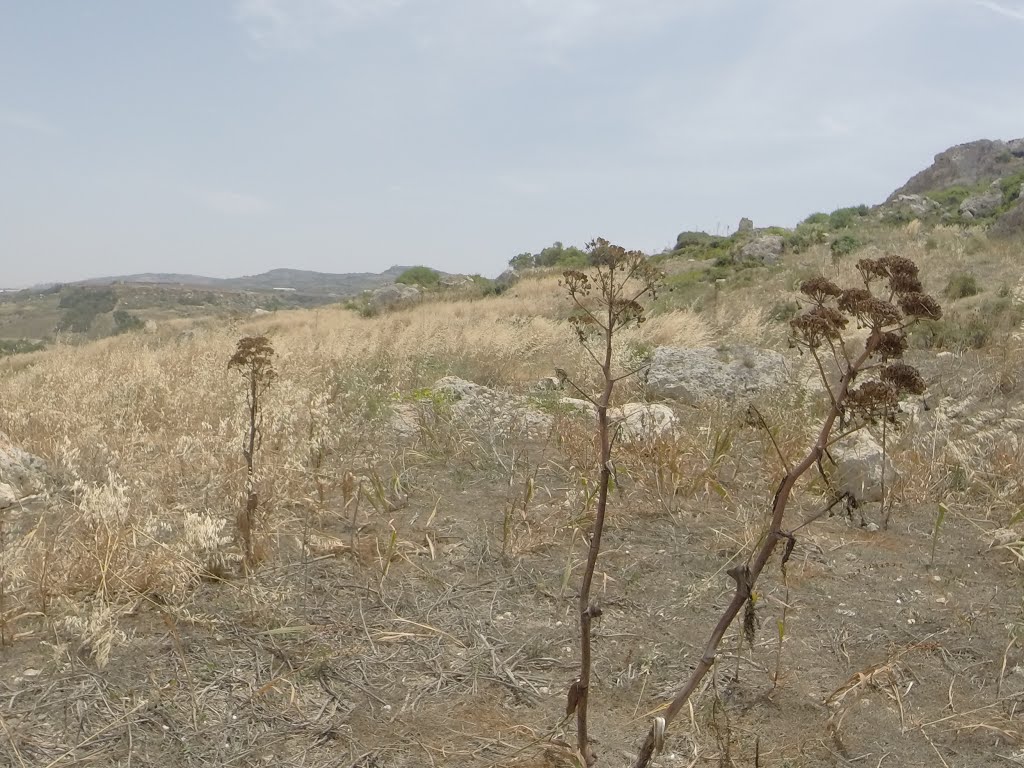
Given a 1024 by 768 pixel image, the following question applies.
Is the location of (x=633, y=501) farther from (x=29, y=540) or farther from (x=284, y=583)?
(x=29, y=540)

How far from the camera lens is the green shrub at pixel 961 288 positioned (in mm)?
9586

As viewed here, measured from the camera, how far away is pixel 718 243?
26.6 metres

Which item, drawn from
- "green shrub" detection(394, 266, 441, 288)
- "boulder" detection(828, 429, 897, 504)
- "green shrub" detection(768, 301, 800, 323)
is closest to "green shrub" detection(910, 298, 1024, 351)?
"green shrub" detection(768, 301, 800, 323)

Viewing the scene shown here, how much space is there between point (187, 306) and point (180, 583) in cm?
6030

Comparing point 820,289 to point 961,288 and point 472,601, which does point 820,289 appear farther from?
point 961,288

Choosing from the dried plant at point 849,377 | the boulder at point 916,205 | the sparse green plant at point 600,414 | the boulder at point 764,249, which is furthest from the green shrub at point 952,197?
the dried plant at point 849,377

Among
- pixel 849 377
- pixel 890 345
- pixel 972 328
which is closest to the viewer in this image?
pixel 849 377

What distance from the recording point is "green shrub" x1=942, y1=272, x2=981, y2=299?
959 cm

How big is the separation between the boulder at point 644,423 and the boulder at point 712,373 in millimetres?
1085

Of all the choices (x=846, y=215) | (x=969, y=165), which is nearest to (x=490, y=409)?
(x=846, y=215)

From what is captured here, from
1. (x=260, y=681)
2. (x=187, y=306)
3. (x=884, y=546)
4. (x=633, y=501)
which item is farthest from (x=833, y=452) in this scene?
(x=187, y=306)

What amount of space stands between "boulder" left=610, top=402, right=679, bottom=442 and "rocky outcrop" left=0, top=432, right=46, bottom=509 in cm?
324

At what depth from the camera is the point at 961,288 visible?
9.63 metres

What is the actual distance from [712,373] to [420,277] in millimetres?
23859
